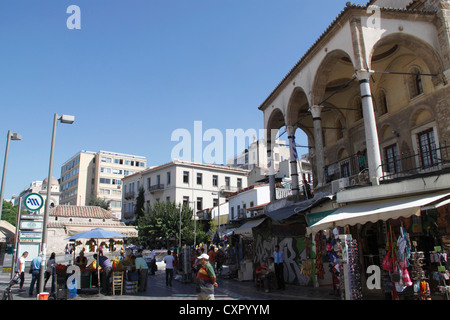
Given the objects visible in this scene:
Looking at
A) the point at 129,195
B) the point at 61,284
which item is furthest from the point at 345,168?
the point at 129,195

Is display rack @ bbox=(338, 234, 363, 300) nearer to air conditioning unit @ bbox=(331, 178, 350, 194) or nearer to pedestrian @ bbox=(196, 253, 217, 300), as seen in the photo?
pedestrian @ bbox=(196, 253, 217, 300)

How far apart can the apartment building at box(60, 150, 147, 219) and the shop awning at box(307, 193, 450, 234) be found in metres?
64.6

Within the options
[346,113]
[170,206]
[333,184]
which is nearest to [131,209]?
[170,206]

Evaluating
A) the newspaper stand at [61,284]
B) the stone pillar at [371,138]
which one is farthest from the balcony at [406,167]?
the newspaper stand at [61,284]

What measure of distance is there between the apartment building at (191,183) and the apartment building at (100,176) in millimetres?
19770

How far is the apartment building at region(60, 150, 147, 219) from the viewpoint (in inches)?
2810

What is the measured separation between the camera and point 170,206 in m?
41.6

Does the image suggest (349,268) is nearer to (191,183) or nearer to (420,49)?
(420,49)

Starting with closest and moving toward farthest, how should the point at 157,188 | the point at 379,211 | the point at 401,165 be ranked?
the point at 379,211
the point at 401,165
the point at 157,188

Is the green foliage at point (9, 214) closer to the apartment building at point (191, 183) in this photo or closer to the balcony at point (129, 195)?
the balcony at point (129, 195)

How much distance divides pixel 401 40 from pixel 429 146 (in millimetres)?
4286

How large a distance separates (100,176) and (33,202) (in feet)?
207

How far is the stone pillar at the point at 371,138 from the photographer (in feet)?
38.7

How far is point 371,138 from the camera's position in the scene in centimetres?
1208
